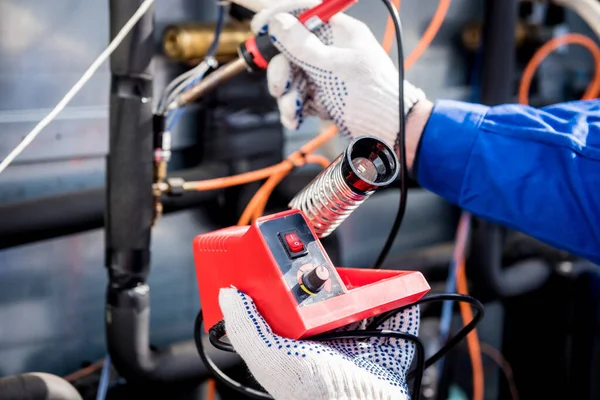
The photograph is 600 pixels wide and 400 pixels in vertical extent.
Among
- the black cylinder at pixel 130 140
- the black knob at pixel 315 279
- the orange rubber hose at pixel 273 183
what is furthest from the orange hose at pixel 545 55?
the black knob at pixel 315 279

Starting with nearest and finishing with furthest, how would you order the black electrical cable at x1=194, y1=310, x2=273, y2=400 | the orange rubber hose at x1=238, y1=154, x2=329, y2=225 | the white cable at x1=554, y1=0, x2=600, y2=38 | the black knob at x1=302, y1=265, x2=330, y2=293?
the black knob at x1=302, y1=265, x2=330, y2=293
the black electrical cable at x1=194, y1=310, x2=273, y2=400
the orange rubber hose at x1=238, y1=154, x2=329, y2=225
the white cable at x1=554, y1=0, x2=600, y2=38

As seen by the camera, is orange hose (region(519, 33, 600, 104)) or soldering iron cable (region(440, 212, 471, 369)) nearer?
soldering iron cable (region(440, 212, 471, 369))

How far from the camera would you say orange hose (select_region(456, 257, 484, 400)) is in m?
1.41

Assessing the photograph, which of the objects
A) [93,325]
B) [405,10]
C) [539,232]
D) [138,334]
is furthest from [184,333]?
[405,10]

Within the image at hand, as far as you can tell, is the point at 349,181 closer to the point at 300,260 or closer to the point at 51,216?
the point at 300,260

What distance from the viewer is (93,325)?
1.04 metres

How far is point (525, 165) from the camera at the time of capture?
764 millimetres

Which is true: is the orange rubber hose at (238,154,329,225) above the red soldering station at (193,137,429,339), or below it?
below

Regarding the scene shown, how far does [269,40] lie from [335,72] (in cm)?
9

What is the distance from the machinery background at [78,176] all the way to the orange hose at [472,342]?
436 millimetres

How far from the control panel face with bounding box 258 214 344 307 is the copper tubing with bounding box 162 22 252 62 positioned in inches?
19.2

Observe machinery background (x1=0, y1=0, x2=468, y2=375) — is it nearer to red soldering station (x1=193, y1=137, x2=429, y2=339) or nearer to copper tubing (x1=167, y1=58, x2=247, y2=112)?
copper tubing (x1=167, y1=58, x2=247, y2=112)

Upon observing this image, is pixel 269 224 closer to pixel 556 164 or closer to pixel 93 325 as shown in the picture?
pixel 556 164

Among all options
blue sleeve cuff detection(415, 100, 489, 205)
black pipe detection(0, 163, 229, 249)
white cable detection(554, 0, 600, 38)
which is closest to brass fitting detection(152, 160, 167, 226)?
black pipe detection(0, 163, 229, 249)
